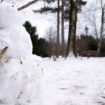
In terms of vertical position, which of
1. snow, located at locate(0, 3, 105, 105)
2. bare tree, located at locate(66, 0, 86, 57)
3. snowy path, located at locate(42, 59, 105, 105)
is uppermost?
snow, located at locate(0, 3, 105, 105)

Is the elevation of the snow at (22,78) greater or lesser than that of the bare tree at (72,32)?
greater

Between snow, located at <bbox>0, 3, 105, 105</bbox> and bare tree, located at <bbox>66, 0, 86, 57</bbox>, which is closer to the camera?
snow, located at <bbox>0, 3, 105, 105</bbox>

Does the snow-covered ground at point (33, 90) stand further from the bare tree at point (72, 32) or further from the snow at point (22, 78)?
the bare tree at point (72, 32)

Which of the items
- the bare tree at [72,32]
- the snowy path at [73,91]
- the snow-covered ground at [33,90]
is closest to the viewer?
the snow-covered ground at [33,90]

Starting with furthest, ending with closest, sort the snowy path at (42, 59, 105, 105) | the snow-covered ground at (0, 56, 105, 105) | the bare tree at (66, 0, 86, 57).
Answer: the bare tree at (66, 0, 86, 57) < the snowy path at (42, 59, 105, 105) < the snow-covered ground at (0, 56, 105, 105)

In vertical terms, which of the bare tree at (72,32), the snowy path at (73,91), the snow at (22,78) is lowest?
the bare tree at (72,32)

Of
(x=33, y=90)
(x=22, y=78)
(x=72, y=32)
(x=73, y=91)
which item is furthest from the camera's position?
(x=72, y=32)

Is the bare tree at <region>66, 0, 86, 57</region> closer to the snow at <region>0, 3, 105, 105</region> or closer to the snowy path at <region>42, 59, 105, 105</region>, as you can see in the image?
the snowy path at <region>42, 59, 105, 105</region>

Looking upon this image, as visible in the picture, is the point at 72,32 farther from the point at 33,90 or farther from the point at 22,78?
the point at 22,78

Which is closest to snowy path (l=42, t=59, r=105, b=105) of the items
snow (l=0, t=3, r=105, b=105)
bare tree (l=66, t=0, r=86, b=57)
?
snow (l=0, t=3, r=105, b=105)

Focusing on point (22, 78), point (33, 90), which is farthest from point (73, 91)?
point (22, 78)

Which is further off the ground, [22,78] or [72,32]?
[22,78]

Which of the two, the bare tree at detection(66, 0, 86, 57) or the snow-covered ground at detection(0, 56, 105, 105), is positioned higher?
the snow-covered ground at detection(0, 56, 105, 105)

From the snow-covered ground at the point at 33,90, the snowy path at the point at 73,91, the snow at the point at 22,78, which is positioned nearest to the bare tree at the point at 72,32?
the snowy path at the point at 73,91
